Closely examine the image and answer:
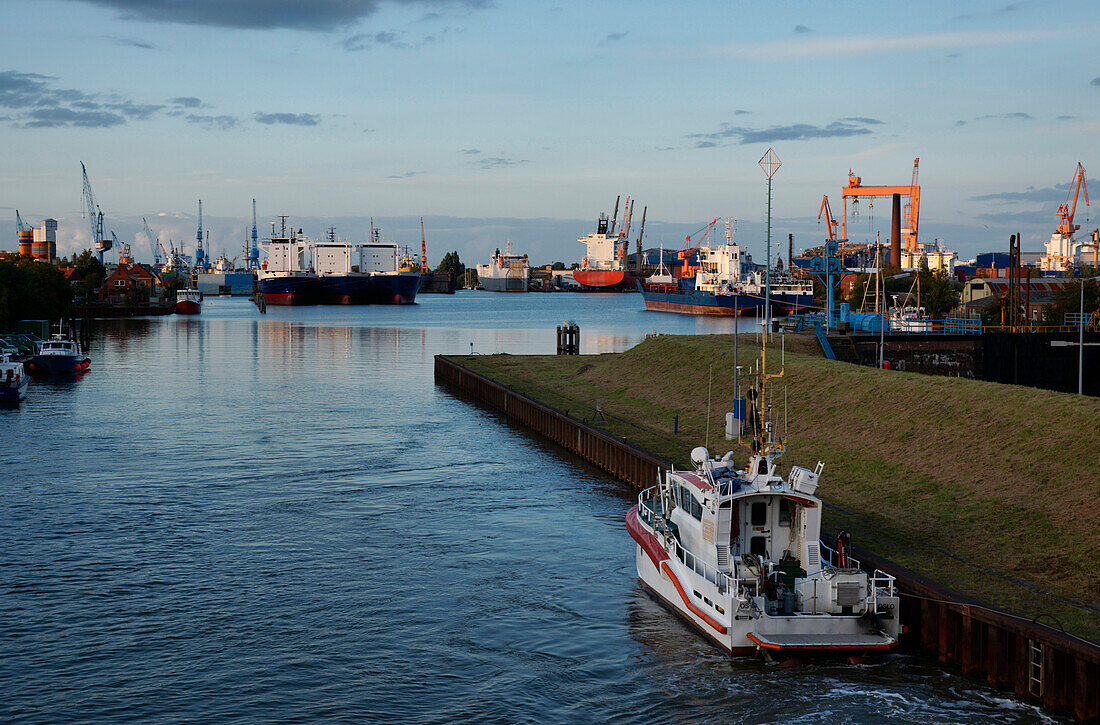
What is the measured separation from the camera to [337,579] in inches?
1129

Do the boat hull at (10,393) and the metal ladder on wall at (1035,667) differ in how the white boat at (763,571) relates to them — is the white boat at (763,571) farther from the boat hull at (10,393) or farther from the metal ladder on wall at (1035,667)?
the boat hull at (10,393)

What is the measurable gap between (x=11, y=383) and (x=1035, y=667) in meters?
64.9

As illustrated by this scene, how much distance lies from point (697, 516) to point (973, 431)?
629 inches

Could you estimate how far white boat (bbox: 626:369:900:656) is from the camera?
21.6m

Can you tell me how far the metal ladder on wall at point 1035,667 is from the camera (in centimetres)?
1933

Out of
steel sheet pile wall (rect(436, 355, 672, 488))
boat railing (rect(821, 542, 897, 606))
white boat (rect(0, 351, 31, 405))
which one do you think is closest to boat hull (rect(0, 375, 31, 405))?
white boat (rect(0, 351, 31, 405))

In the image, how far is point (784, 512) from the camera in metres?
23.6

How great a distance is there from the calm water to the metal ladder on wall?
0.41 metres

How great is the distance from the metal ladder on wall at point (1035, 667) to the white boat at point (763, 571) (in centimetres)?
273

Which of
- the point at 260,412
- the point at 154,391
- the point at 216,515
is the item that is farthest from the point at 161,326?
the point at 216,515

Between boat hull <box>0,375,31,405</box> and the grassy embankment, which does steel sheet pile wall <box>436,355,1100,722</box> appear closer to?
the grassy embankment

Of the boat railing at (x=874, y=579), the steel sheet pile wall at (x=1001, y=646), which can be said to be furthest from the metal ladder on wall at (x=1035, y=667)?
the boat railing at (x=874, y=579)

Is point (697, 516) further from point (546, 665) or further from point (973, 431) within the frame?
point (973, 431)

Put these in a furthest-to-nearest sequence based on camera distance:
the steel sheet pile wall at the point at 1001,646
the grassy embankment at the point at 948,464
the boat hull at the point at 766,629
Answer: the grassy embankment at the point at 948,464
the boat hull at the point at 766,629
the steel sheet pile wall at the point at 1001,646
